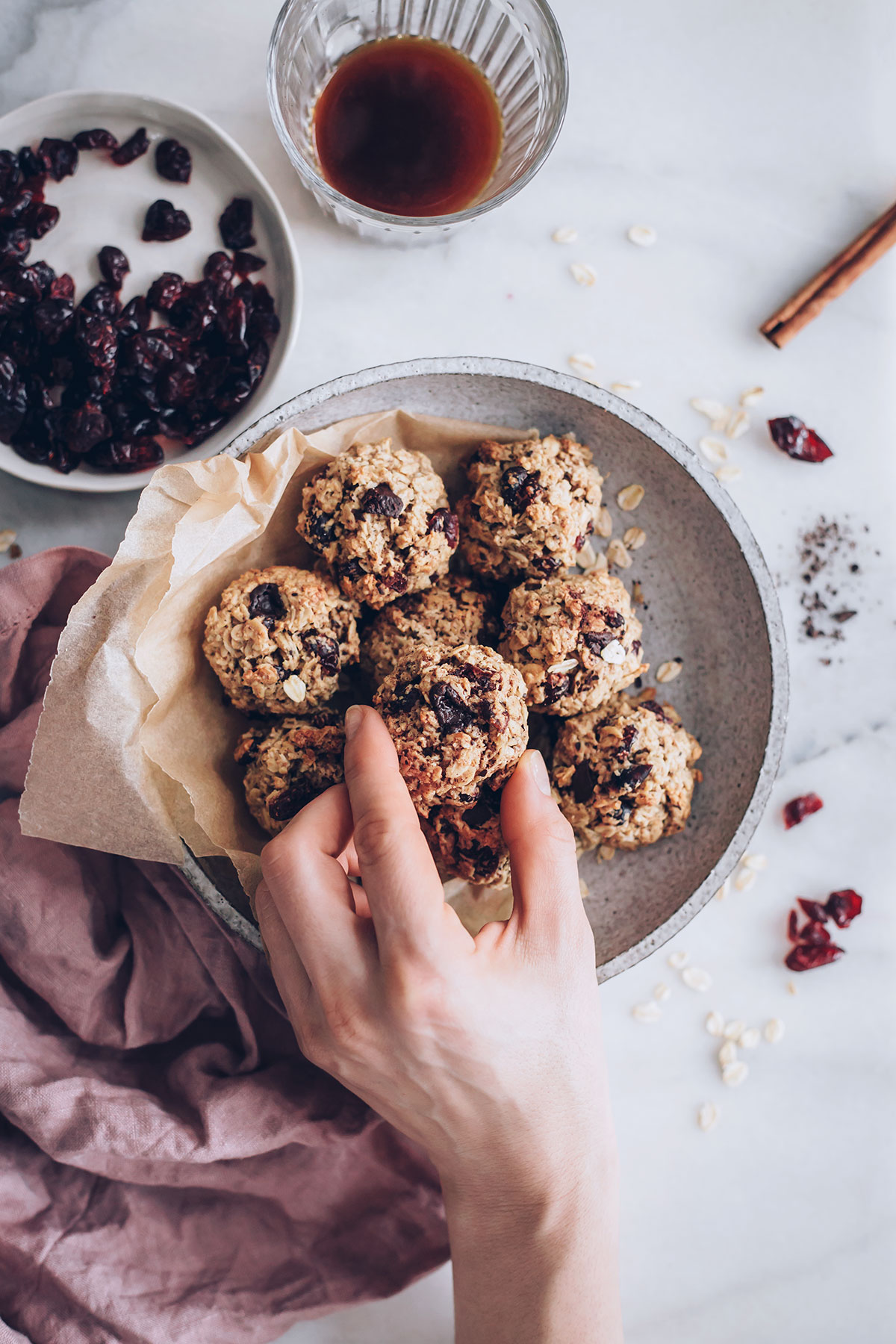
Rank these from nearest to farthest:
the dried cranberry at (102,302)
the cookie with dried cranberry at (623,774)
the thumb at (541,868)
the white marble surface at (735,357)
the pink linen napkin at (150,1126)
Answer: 1. the thumb at (541,868)
2. the cookie with dried cranberry at (623,774)
3. the pink linen napkin at (150,1126)
4. the dried cranberry at (102,302)
5. the white marble surface at (735,357)

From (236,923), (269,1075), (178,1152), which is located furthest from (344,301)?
(178,1152)

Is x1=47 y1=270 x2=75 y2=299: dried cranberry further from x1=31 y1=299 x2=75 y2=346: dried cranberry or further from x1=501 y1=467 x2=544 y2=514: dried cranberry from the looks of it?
x1=501 y1=467 x2=544 y2=514: dried cranberry

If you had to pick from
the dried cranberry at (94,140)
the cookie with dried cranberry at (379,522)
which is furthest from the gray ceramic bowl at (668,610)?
the dried cranberry at (94,140)

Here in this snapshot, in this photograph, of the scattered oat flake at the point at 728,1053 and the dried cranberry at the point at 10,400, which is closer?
the dried cranberry at the point at 10,400

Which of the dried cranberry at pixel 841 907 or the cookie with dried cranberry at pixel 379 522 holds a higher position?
the cookie with dried cranberry at pixel 379 522

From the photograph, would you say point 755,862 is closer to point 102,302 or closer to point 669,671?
point 669,671

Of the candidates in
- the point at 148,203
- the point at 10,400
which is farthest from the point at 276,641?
the point at 148,203

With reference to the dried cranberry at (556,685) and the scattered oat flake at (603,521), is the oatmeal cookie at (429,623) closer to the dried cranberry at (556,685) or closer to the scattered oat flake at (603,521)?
the dried cranberry at (556,685)
